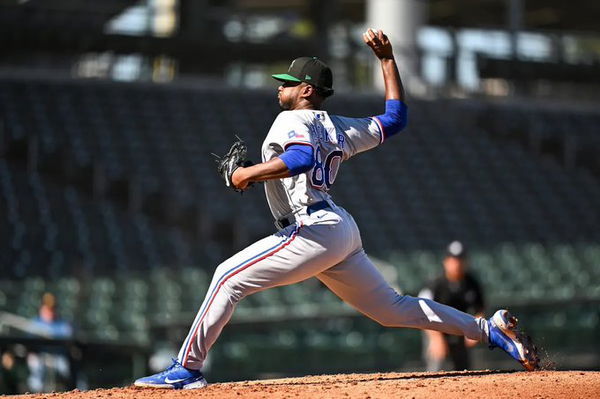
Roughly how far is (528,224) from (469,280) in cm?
1024

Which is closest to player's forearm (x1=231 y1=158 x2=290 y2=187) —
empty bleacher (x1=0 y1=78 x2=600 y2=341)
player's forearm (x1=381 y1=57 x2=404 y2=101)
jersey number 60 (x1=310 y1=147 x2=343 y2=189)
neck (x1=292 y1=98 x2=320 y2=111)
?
jersey number 60 (x1=310 y1=147 x2=343 y2=189)

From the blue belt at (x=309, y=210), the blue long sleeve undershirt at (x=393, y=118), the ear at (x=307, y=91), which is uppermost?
the ear at (x=307, y=91)

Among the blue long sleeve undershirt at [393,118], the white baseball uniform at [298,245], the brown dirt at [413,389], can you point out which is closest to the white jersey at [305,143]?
the white baseball uniform at [298,245]

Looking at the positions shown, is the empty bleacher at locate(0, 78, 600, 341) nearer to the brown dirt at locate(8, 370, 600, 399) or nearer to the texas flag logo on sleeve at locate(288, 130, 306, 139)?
the brown dirt at locate(8, 370, 600, 399)

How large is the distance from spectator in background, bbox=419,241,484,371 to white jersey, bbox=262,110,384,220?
10.7 ft

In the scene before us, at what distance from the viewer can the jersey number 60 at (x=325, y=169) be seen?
5.54m

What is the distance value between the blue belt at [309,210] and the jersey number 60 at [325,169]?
90mm

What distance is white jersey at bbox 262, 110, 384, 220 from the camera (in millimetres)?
5457

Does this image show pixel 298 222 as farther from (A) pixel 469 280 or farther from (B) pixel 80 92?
(B) pixel 80 92

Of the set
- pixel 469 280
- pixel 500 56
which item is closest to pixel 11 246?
pixel 469 280

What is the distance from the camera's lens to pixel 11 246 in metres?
15.3

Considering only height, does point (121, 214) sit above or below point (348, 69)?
below

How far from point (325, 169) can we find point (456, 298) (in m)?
3.47

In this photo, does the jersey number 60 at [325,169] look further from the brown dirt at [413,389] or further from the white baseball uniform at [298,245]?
the brown dirt at [413,389]
